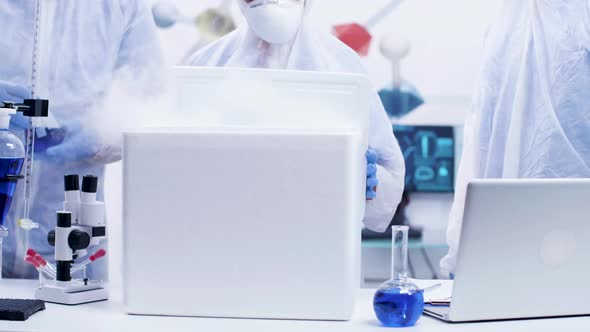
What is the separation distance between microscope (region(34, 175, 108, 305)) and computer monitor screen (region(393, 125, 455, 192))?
4.29ft

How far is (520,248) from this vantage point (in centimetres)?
115

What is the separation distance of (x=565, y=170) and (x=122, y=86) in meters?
1.32

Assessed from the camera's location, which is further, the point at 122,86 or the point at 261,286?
the point at 122,86

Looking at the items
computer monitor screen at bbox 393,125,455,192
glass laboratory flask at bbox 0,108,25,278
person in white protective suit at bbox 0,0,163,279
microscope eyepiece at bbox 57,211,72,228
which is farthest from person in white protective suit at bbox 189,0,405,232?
microscope eyepiece at bbox 57,211,72,228

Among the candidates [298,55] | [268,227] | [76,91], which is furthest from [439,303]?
A: [76,91]

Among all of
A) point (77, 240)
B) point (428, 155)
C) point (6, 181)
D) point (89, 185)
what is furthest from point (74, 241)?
point (428, 155)

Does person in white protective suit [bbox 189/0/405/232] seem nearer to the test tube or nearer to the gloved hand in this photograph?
the gloved hand

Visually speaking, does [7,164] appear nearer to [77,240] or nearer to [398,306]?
[77,240]

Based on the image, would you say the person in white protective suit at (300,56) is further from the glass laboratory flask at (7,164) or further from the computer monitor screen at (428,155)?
the glass laboratory flask at (7,164)

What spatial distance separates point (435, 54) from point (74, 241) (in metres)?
1.53

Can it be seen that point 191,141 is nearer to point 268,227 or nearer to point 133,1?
point 268,227

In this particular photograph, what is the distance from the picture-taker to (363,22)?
2.49 meters

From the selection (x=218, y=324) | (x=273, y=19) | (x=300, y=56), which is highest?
(x=273, y=19)

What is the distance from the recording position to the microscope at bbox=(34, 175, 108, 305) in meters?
1.37
